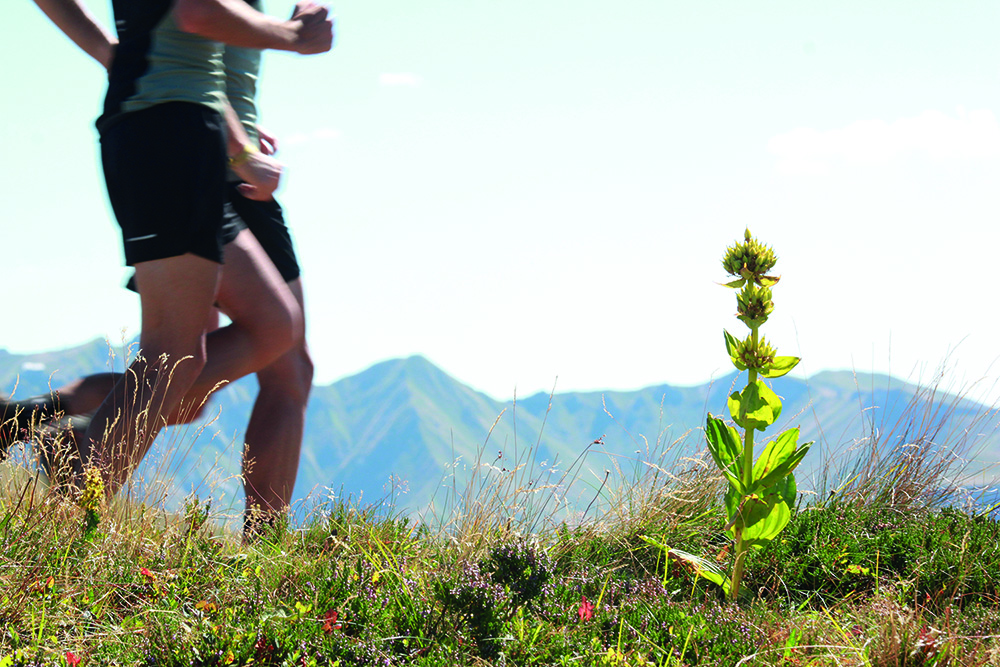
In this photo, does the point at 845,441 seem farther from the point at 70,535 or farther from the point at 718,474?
the point at 70,535

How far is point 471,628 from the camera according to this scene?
209cm

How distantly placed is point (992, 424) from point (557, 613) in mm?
2718

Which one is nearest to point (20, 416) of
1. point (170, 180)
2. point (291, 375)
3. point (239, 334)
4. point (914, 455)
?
point (239, 334)

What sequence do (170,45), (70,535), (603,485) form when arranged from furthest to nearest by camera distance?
1. (603,485)
2. (170,45)
3. (70,535)

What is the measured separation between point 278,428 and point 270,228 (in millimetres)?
750

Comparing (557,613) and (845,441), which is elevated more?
(845,441)

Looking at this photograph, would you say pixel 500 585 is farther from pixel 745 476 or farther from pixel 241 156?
pixel 241 156

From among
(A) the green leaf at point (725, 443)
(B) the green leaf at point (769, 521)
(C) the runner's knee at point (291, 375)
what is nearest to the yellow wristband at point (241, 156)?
(C) the runner's knee at point (291, 375)

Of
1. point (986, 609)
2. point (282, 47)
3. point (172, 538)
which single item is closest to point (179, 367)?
point (172, 538)

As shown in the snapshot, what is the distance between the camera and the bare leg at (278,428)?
121 inches

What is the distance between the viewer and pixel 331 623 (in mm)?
2051

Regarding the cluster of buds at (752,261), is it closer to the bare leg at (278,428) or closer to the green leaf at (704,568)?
the green leaf at (704,568)

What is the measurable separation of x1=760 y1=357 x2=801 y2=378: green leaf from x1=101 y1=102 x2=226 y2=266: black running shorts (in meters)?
1.70

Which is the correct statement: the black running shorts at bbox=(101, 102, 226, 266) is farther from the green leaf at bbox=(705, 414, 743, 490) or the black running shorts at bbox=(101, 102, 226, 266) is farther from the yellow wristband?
the green leaf at bbox=(705, 414, 743, 490)
